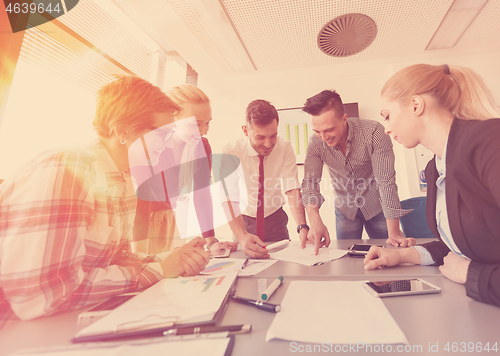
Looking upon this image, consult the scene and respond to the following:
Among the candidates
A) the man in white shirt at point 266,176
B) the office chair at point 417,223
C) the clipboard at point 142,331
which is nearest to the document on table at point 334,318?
the clipboard at point 142,331

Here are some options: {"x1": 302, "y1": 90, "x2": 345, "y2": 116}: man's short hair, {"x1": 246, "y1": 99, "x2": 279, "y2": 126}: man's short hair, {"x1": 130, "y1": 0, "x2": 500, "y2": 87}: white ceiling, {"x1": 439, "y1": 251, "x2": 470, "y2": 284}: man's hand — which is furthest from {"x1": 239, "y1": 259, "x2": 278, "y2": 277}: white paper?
{"x1": 130, "y1": 0, "x2": 500, "y2": 87}: white ceiling

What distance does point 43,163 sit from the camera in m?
0.61

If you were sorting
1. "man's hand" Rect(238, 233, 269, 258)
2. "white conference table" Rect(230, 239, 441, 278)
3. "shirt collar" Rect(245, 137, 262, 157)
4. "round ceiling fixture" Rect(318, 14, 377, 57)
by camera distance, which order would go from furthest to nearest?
1. "round ceiling fixture" Rect(318, 14, 377, 57)
2. "shirt collar" Rect(245, 137, 262, 157)
3. "man's hand" Rect(238, 233, 269, 258)
4. "white conference table" Rect(230, 239, 441, 278)

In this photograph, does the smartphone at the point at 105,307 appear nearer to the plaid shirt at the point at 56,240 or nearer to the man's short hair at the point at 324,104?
the plaid shirt at the point at 56,240

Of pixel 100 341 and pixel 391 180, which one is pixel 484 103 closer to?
pixel 391 180

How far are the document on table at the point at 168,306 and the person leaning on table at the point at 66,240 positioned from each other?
0.35 feet

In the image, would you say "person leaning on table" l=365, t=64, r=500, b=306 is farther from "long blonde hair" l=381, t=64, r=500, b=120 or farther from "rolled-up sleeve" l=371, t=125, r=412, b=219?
"rolled-up sleeve" l=371, t=125, r=412, b=219

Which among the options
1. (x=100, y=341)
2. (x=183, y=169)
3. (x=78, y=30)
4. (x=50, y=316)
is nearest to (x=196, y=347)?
(x=100, y=341)

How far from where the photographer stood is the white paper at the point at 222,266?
96cm

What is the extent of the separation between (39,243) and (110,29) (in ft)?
7.25

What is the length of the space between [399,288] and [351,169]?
131 cm

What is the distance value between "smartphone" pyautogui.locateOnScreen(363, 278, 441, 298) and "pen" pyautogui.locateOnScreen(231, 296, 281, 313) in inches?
10.7

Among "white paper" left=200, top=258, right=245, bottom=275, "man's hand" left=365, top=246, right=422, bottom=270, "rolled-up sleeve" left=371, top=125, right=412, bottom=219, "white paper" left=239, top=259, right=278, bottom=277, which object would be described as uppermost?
"rolled-up sleeve" left=371, top=125, right=412, bottom=219

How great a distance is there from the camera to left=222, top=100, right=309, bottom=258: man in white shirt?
178 centimetres
